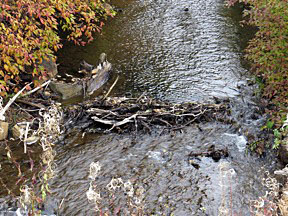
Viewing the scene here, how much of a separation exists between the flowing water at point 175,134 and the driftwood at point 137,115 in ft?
0.96

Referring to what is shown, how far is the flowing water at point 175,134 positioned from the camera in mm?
6082

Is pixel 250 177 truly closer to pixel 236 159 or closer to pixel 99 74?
pixel 236 159

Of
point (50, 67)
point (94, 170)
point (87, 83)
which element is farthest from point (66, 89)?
point (94, 170)

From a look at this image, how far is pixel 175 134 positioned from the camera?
8016 millimetres

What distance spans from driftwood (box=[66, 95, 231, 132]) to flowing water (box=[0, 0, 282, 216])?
29 cm

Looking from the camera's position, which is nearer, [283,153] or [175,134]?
[283,153]

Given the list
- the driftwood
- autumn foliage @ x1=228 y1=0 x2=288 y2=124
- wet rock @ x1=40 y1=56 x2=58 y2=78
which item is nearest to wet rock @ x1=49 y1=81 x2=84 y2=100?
wet rock @ x1=40 y1=56 x2=58 y2=78

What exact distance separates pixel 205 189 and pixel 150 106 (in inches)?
111

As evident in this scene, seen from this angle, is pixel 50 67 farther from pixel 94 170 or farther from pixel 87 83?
pixel 94 170

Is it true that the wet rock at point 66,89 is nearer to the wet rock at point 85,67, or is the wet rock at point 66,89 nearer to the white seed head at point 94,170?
the wet rock at point 85,67

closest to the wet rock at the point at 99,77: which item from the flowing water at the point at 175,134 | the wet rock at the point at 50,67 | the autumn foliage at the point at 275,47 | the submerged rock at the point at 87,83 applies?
the submerged rock at the point at 87,83

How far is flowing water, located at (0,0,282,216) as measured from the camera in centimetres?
608

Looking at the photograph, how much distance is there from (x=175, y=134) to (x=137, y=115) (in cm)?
103

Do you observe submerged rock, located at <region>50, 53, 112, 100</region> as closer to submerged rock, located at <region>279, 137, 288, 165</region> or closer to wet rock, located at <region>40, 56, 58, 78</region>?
wet rock, located at <region>40, 56, 58, 78</region>
